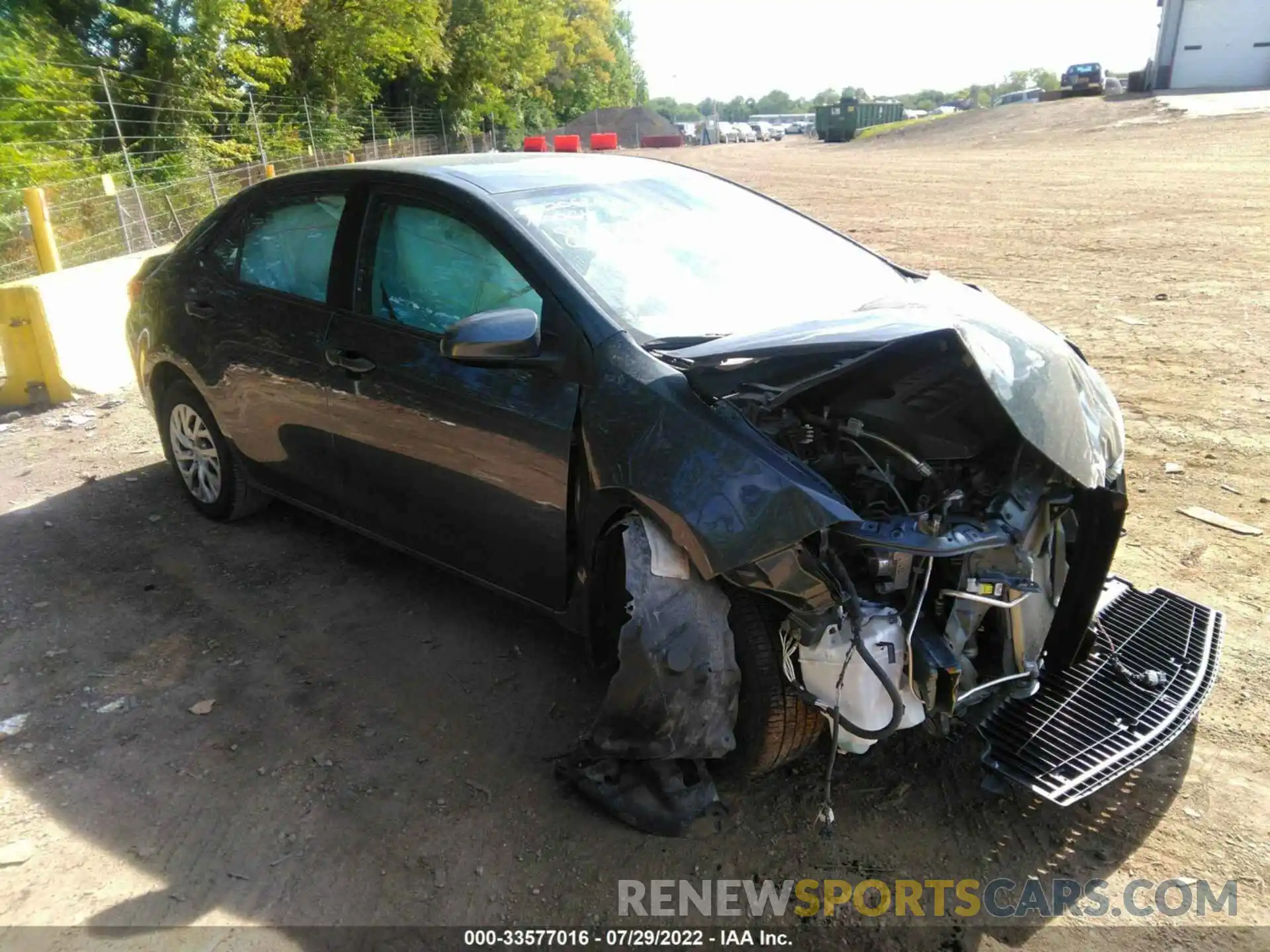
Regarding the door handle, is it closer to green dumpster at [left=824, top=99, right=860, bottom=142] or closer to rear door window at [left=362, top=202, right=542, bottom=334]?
rear door window at [left=362, top=202, right=542, bottom=334]

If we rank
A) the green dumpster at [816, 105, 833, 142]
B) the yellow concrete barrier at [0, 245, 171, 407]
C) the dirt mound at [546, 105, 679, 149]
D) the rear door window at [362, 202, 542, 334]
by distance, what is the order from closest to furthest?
the rear door window at [362, 202, 542, 334] → the yellow concrete barrier at [0, 245, 171, 407] → the green dumpster at [816, 105, 833, 142] → the dirt mound at [546, 105, 679, 149]

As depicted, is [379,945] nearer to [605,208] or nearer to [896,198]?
[605,208]

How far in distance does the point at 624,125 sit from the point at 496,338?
67029 mm

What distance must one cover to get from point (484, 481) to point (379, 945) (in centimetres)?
146

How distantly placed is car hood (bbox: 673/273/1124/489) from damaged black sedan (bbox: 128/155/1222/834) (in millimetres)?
11

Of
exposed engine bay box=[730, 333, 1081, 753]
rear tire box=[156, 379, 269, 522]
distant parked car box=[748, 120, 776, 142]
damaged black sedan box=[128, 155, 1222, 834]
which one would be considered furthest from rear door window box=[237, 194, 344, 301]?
distant parked car box=[748, 120, 776, 142]

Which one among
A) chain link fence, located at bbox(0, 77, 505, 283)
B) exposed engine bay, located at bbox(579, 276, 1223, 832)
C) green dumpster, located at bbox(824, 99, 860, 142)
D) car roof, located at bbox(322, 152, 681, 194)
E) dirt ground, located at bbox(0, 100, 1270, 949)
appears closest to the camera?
exposed engine bay, located at bbox(579, 276, 1223, 832)

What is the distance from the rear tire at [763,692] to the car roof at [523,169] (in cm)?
182

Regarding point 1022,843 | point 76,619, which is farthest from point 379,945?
point 76,619

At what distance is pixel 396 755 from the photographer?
10.5 ft

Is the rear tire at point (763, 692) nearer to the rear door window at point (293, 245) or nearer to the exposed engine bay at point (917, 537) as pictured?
the exposed engine bay at point (917, 537)

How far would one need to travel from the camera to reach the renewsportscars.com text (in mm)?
2514

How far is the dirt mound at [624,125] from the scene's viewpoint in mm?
64625

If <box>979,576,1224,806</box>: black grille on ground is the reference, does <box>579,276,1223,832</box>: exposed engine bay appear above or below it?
above
